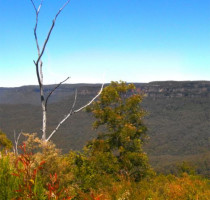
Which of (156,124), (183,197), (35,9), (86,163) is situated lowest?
(156,124)

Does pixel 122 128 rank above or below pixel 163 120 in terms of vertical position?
above

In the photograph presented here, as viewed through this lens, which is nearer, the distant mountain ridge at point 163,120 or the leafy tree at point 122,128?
the leafy tree at point 122,128

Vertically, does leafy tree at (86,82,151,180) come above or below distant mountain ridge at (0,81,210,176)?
above

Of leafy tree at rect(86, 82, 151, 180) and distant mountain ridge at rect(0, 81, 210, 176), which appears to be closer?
leafy tree at rect(86, 82, 151, 180)

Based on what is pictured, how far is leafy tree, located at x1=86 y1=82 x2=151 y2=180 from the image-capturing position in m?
15.6

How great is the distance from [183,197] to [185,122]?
5929 inches

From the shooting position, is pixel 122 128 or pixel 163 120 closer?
pixel 122 128

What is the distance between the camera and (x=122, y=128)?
15953mm

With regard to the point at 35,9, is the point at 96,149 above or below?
below

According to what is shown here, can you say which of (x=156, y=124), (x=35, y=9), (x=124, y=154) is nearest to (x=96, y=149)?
(x=124, y=154)

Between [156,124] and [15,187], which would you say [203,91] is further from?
[15,187]

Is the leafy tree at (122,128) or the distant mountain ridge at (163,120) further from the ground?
the leafy tree at (122,128)

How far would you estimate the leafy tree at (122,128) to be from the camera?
15.6 meters

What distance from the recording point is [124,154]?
625 inches
